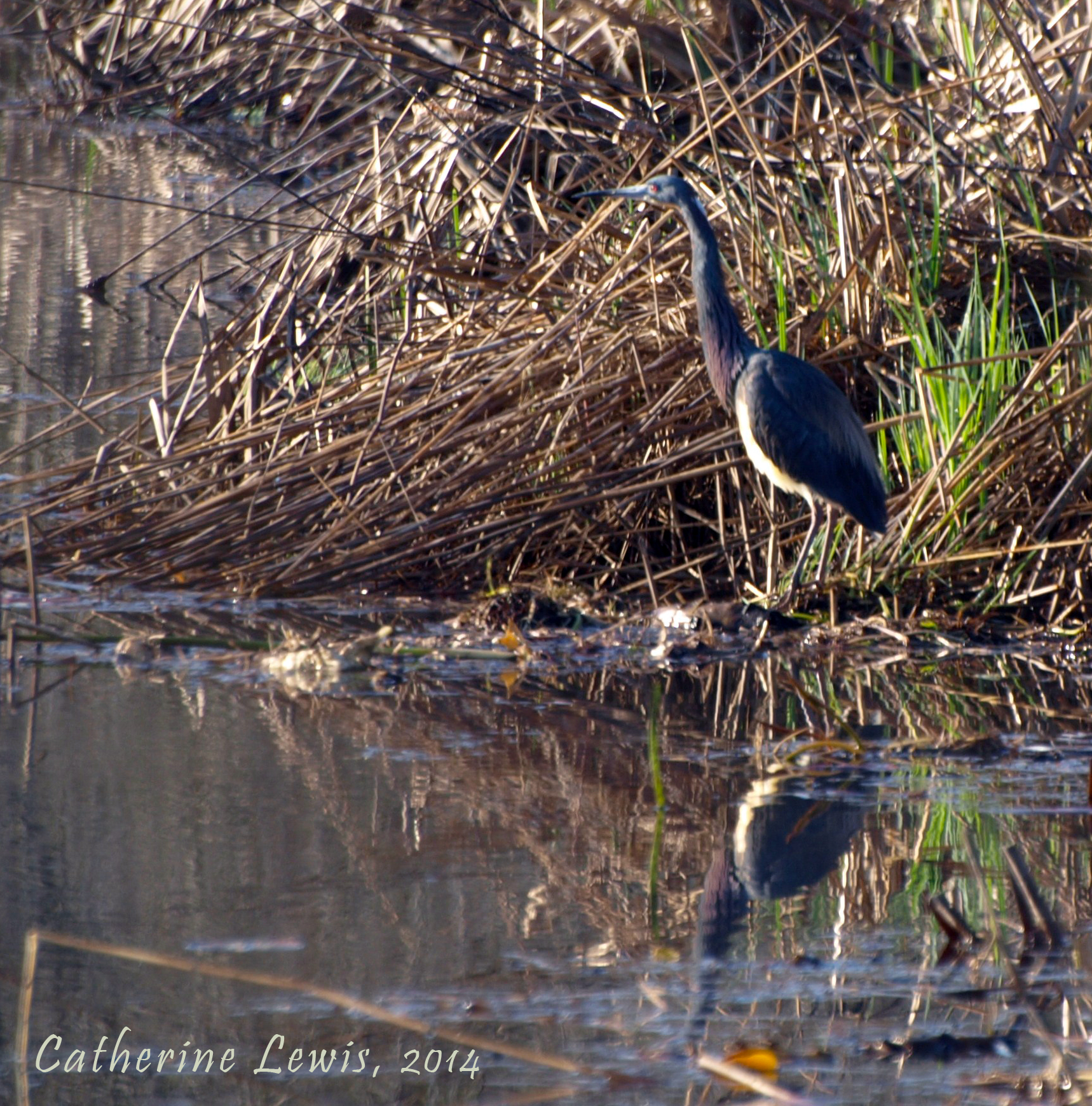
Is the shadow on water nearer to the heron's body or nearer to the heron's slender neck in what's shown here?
the heron's body

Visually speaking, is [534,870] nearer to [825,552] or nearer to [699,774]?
[699,774]

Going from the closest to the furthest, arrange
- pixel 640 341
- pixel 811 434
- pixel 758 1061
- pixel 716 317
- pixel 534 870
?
pixel 758 1061 < pixel 534 870 < pixel 811 434 < pixel 716 317 < pixel 640 341

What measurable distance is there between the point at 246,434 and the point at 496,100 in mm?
1738

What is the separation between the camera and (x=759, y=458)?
5180 millimetres

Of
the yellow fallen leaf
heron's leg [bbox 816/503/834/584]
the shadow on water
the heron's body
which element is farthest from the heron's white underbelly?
the yellow fallen leaf

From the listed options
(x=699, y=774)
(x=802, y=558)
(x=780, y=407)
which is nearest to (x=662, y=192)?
(x=780, y=407)

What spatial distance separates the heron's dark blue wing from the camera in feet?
16.8

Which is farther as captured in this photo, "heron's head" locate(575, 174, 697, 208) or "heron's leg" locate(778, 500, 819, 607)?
"heron's head" locate(575, 174, 697, 208)

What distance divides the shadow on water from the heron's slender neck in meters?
1.14

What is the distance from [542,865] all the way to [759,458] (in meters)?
2.26

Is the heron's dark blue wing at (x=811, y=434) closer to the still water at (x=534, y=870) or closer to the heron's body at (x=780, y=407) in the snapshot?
the heron's body at (x=780, y=407)

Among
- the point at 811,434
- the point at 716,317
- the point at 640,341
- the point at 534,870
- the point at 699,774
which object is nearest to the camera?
the point at 534,870

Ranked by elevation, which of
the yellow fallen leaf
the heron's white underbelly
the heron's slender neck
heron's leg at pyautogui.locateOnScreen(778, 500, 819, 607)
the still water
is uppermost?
the heron's slender neck

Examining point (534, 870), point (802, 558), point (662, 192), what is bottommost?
point (534, 870)
